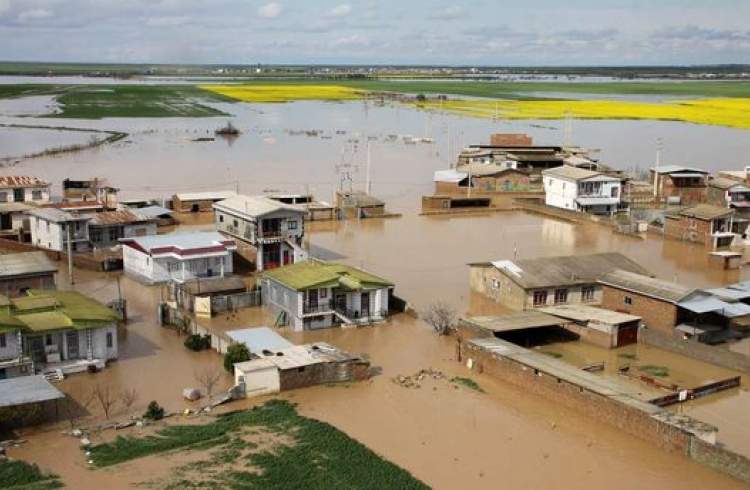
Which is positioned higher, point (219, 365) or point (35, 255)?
point (35, 255)

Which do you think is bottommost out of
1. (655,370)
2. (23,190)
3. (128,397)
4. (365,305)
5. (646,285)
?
(655,370)

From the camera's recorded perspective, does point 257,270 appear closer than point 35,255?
No

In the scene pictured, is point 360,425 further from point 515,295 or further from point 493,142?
point 493,142

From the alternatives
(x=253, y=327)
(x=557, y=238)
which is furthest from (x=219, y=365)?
(x=557, y=238)

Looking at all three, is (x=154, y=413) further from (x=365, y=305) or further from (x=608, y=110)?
(x=608, y=110)

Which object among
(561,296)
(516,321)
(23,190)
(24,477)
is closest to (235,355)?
(24,477)

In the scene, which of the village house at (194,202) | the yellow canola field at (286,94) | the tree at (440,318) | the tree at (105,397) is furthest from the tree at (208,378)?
the yellow canola field at (286,94)
